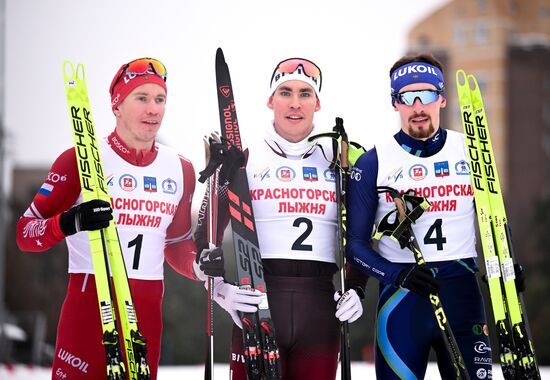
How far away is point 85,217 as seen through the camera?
16.4 feet

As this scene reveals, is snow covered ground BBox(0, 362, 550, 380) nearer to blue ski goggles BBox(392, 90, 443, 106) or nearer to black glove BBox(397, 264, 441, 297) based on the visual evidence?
black glove BBox(397, 264, 441, 297)

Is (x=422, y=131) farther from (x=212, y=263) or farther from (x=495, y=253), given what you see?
(x=212, y=263)

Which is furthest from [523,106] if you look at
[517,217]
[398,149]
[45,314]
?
[398,149]

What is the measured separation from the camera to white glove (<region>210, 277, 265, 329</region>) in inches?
210

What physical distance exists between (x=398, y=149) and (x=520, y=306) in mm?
1100

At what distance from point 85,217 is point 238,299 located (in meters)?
0.99

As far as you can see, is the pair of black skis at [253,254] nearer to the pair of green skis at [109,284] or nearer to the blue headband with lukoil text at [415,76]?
the blue headband with lukoil text at [415,76]

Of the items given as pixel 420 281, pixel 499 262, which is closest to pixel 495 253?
pixel 499 262

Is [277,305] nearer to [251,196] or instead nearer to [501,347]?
[251,196]

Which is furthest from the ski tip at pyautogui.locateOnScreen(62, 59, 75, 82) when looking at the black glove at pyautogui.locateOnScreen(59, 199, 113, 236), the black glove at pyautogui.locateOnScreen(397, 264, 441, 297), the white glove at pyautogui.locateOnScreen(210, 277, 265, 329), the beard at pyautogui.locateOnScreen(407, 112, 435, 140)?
the black glove at pyautogui.locateOnScreen(397, 264, 441, 297)

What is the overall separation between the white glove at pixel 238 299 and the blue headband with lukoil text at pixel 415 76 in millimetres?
1379

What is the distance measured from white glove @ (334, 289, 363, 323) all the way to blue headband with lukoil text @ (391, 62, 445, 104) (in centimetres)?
116

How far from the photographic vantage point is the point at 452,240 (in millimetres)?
5301

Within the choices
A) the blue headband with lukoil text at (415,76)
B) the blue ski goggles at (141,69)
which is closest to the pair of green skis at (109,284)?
the blue ski goggles at (141,69)
